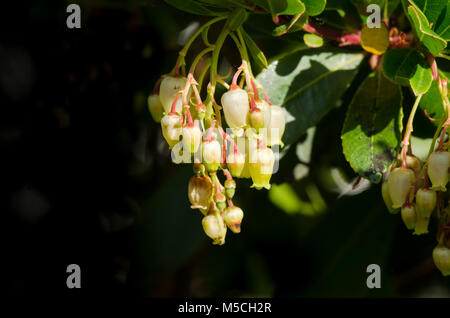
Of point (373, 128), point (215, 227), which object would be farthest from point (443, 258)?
point (215, 227)

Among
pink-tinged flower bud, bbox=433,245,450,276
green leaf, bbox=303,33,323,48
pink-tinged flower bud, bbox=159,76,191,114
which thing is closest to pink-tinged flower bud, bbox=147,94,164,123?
pink-tinged flower bud, bbox=159,76,191,114

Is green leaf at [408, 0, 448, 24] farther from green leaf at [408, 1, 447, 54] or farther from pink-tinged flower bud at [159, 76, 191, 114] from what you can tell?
pink-tinged flower bud at [159, 76, 191, 114]

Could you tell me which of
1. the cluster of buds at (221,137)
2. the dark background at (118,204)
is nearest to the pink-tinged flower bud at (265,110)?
the cluster of buds at (221,137)

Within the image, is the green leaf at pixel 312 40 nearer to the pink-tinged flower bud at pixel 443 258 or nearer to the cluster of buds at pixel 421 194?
the cluster of buds at pixel 421 194

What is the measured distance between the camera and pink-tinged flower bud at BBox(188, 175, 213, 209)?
905mm

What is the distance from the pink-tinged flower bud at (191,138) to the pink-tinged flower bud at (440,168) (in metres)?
0.37

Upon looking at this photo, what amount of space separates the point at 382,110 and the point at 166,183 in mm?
646

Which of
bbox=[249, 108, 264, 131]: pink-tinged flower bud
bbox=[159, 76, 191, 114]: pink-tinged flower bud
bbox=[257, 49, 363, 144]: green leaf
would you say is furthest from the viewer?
bbox=[257, 49, 363, 144]: green leaf

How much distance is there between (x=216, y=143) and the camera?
86 centimetres

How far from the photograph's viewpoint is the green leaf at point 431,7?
904 mm

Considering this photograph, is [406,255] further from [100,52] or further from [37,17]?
[37,17]

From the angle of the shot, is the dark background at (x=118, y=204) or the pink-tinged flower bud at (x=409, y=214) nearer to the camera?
the pink-tinged flower bud at (x=409, y=214)

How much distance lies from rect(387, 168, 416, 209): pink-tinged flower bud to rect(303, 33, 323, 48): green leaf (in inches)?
11.4

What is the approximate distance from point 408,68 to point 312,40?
0.63 feet
